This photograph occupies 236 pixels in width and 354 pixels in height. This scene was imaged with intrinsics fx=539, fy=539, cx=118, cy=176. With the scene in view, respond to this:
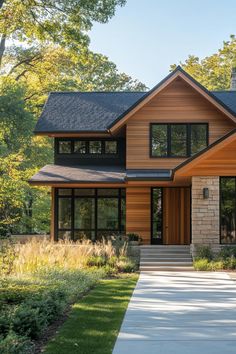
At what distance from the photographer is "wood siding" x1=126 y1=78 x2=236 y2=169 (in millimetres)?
22406

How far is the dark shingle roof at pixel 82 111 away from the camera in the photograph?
23.5 m

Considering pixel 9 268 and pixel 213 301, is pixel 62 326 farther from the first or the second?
pixel 9 268

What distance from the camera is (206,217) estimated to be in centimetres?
1841

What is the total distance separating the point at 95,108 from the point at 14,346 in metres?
20.0

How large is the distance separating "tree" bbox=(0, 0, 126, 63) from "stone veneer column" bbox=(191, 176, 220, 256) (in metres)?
6.27

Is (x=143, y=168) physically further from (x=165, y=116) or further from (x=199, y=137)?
(x=199, y=137)

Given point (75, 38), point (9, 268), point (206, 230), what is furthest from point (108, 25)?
point (9, 268)

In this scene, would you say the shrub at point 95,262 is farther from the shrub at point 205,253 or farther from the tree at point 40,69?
the tree at point 40,69

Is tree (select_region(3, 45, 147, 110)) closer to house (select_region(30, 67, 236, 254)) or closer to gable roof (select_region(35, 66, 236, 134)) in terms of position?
gable roof (select_region(35, 66, 236, 134))

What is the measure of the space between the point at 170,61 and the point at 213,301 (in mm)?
36921

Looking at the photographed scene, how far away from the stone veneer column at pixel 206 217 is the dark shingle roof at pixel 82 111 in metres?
6.45

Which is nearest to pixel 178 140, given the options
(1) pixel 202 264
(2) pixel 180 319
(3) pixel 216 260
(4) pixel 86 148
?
(4) pixel 86 148

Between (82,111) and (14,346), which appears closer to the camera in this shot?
(14,346)

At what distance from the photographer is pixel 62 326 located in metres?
8.06
